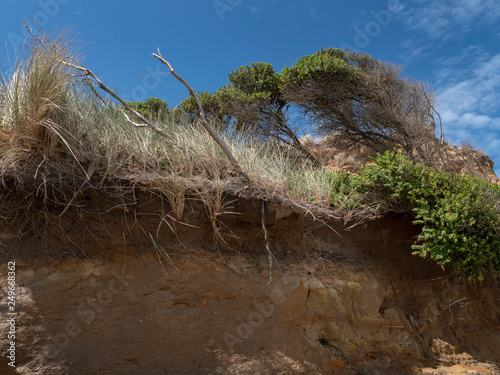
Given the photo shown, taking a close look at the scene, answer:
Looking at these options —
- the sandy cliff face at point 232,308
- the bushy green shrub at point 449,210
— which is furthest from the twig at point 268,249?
the bushy green shrub at point 449,210

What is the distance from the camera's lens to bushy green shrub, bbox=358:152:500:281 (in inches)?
223

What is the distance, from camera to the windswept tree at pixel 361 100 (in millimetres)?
10438

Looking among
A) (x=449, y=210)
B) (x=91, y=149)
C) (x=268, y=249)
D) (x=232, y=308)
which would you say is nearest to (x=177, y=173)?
(x=91, y=149)

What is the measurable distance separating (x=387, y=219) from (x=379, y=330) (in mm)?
1847

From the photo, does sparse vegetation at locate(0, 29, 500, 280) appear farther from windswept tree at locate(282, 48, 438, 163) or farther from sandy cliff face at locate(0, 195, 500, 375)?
windswept tree at locate(282, 48, 438, 163)

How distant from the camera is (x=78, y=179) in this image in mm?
4852

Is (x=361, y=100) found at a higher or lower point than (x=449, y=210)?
higher

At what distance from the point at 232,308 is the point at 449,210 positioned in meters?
3.51

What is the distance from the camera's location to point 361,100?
11.9 m

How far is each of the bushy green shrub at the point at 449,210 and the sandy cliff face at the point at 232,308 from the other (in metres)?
0.71

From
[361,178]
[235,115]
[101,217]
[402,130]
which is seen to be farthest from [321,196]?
[235,115]

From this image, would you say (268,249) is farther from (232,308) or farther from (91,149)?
(91,149)

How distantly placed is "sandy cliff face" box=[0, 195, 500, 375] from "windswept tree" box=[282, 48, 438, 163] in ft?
17.0

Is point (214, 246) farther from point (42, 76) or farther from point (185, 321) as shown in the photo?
point (42, 76)
